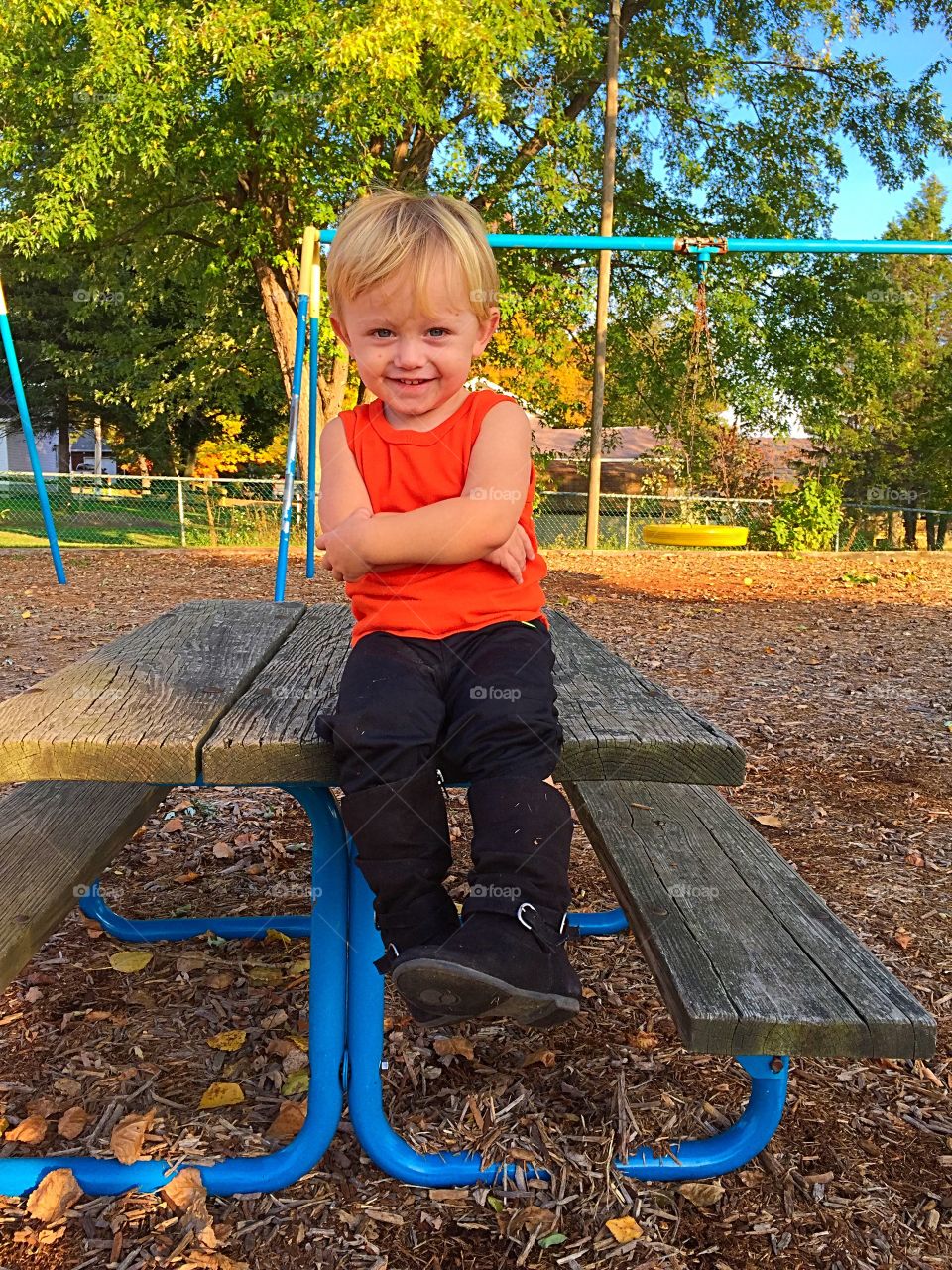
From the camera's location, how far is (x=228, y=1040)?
2.29 meters

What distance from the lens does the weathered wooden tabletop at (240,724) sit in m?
1.54

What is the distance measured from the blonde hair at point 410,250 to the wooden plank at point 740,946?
1009 mm

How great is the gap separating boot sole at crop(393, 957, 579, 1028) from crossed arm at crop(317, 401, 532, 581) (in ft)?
2.18

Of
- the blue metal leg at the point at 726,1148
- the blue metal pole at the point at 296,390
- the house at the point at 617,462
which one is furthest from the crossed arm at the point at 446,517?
the house at the point at 617,462

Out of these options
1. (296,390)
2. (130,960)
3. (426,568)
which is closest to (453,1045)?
(130,960)

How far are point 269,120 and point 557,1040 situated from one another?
465 inches

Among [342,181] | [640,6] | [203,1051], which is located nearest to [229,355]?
[342,181]

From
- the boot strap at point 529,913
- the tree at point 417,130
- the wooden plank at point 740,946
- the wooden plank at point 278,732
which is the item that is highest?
the tree at point 417,130

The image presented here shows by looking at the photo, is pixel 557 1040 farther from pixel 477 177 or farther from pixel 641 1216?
pixel 477 177

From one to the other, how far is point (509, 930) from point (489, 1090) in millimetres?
788

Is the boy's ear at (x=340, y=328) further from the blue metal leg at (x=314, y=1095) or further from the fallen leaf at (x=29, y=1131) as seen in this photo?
the fallen leaf at (x=29, y=1131)

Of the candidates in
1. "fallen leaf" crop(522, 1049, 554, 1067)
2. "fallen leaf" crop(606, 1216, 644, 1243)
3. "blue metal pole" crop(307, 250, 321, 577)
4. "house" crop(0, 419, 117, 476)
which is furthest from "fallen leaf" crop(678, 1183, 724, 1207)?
"house" crop(0, 419, 117, 476)

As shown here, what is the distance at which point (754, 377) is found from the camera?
1700cm

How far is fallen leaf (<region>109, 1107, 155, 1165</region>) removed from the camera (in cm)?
188
